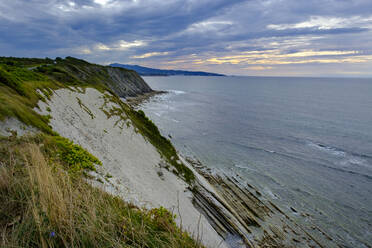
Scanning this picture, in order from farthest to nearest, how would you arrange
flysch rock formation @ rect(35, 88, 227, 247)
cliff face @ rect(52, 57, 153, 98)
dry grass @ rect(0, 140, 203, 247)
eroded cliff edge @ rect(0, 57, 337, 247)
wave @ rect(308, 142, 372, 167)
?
cliff face @ rect(52, 57, 153, 98) → wave @ rect(308, 142, 372, 167) → flysch rock formation @ rect(35, 88, 227, 247) → eroded cliff edge @ rect(0, 57, 337, 247) → dry grass @ rect(0, 140, 203, 247)

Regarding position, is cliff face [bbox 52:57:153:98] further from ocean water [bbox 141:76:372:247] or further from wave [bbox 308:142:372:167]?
wave [bbox 308:142:372:167]

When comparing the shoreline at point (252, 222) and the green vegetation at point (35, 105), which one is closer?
the green vegetation at point (35, 105)

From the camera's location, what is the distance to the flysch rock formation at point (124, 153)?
14.8m

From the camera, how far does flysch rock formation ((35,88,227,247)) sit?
14.8 metres

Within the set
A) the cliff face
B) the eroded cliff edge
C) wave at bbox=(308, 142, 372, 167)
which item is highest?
the cliff face

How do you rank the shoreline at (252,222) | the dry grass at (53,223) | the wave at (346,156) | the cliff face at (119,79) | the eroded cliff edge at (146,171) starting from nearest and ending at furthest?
the dry grass at (53,223), the eroded cliff edge at (146,171), the shoreline at (252,222), the wave at (346,156), the cliff face at (119,79)

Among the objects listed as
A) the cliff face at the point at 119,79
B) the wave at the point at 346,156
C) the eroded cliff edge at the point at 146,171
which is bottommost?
the wave at the point at 346,156

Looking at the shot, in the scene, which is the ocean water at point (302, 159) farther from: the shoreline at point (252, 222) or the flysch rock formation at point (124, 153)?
the flysch rock formation at point (124, 153)

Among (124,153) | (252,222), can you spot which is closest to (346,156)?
(252,222)

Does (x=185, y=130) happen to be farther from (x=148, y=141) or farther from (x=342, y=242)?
(x=342, y=242)

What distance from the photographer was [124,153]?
2106 centimetres

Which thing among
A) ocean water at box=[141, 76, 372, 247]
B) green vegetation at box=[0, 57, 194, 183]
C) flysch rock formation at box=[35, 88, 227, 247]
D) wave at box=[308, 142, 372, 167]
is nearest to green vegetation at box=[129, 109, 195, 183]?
green vegetation at box=[0, 57, 194, 183]

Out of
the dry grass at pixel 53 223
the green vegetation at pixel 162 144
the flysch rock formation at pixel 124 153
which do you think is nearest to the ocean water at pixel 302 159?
the green vegetation at pixel 162 144

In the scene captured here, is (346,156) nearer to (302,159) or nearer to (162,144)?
(302,159)
